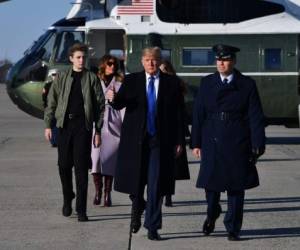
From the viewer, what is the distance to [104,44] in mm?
20359

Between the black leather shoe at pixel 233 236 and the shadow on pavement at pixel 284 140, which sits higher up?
the black leather shoe at pixel 233 236

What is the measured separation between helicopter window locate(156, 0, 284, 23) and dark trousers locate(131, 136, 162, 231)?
33.4 ft

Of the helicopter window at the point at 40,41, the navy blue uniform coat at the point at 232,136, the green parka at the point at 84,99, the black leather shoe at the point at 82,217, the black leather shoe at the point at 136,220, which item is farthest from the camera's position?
the helicopter window at the point at 40,41

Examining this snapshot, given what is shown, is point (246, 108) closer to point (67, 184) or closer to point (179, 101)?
point (179, 101)

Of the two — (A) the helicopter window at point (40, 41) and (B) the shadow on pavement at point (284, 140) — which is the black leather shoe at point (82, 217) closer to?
(A) the helicopter window at point (40, 41)

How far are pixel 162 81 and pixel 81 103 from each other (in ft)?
3.89

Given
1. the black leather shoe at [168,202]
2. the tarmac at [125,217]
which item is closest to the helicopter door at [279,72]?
the tarmac at [125,217]

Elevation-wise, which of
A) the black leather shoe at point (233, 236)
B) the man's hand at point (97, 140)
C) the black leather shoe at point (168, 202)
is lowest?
the black leather shoe at point (168, 202)

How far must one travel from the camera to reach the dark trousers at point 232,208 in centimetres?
927

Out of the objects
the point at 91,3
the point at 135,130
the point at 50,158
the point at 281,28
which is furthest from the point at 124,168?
the point at 91,3

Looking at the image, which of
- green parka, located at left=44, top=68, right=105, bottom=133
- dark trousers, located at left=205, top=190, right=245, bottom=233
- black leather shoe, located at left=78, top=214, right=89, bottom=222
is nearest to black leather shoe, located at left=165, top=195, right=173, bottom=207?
black leather shoe, located at left=78, top=214, right=89, bottom=222

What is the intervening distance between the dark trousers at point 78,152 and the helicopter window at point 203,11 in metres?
9.24

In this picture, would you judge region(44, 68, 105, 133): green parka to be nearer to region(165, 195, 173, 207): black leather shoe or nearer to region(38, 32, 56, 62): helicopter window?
region(165, 195, 173, 207): black leather shoe

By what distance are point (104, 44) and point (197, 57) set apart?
203 centimetres
